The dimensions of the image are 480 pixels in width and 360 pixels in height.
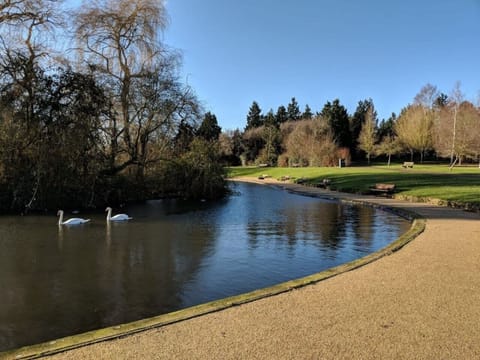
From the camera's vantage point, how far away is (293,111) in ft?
272

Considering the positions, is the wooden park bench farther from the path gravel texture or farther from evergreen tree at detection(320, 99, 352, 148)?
evergreen tree at detection(320, 99, 352, 148)

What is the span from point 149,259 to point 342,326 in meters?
5.28

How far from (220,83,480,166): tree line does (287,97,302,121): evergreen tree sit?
9341mm

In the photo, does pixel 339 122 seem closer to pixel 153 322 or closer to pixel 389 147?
pixel 389 147

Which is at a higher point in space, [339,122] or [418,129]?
[339,122]

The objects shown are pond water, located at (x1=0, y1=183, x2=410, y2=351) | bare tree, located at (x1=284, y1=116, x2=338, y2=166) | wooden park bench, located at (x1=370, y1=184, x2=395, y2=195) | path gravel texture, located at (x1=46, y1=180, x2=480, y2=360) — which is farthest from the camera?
bare tree, located at (x1=284, y1=116, x2=338, y2=166)

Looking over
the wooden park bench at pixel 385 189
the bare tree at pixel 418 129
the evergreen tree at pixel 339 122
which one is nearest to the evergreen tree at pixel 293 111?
the evergreen tree at pixel 339 122

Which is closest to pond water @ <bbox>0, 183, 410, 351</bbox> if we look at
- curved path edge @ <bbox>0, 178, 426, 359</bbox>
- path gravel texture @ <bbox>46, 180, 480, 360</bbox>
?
curved path edge @ <bbox>0, 178, 426, 359</bbox>

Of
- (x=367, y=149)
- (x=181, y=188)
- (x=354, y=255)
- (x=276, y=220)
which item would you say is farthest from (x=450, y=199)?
(x=367, y=149)

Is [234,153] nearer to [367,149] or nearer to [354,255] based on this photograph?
[367,149]

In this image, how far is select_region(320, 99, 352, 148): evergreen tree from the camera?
2473 inches

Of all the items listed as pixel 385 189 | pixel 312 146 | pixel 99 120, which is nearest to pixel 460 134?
pixel 312 146

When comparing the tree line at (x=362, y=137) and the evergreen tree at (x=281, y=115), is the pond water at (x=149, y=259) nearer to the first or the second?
the tree line at (x=362, y=137)

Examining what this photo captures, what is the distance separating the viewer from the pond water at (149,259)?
18.6ft
